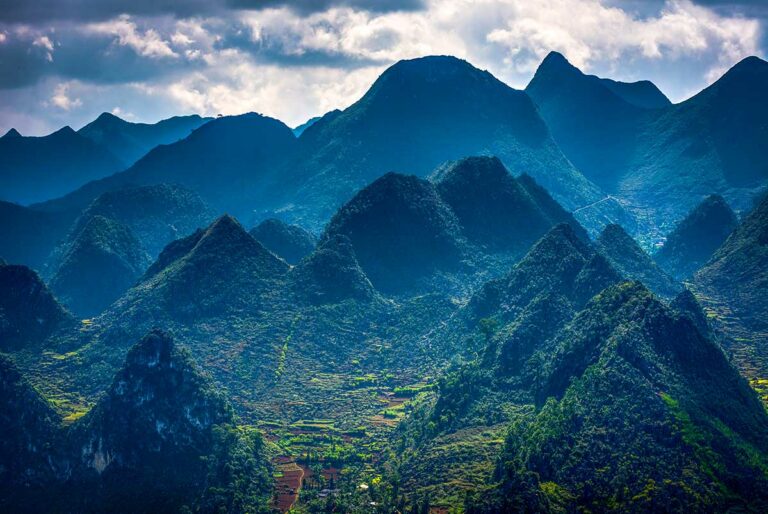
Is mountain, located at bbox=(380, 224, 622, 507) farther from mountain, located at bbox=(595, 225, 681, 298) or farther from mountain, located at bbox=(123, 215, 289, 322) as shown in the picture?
mountain, located at bbox=(123, 215, 289, 322)

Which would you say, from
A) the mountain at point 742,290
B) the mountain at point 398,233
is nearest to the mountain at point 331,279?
the mountain at point 398,233

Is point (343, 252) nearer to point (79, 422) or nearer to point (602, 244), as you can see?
point (602, 244)

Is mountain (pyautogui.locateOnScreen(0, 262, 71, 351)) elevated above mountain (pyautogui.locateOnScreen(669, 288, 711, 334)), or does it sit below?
above

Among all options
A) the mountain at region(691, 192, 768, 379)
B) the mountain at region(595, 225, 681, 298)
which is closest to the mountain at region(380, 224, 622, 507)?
the mountain at region(595, 225, 681, 298)

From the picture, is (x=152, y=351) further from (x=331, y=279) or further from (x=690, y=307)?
(x=690, y=307)

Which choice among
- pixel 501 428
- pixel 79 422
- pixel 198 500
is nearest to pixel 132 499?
pixel 198 500

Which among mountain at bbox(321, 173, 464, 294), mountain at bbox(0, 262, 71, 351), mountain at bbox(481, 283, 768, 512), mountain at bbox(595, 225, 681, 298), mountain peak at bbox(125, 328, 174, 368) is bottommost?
mountain at bbox(481, 283, 768, 512)

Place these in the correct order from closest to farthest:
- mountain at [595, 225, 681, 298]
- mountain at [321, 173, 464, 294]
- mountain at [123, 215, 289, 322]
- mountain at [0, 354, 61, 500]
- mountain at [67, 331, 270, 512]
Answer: mountain at [67, 331, 270, 512] → mountain at [0, 354, 61, 500] → mountain at [123, 215, 289, 322] → mountain at [595, 225, 681, 298] → mountain at [321, 173, 464, 294]
